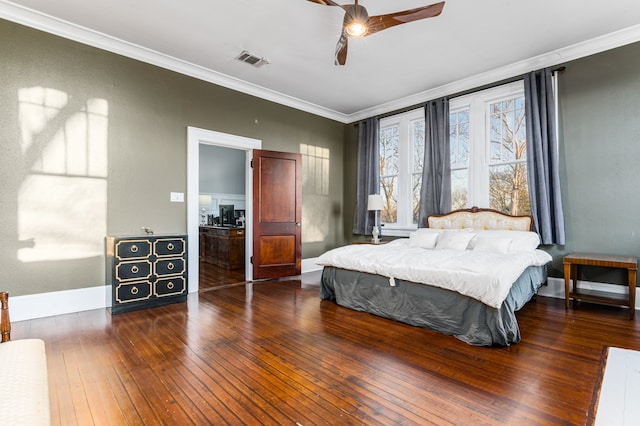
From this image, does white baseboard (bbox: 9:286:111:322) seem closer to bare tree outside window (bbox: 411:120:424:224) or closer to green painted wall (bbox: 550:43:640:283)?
bare tree outside window (bbox: 411:120:424:224)

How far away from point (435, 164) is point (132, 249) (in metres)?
4.37

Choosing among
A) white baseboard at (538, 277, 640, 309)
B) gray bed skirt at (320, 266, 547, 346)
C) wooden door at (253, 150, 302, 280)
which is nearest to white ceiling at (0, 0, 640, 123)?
wooden door at (253, 150, 302, 280)

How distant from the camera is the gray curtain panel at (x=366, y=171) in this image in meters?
5.87

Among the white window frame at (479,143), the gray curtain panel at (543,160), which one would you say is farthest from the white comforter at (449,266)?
the white window frame at (479,143)

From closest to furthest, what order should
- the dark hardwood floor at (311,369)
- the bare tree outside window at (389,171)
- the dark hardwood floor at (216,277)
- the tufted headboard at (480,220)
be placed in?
the dark hardwood floor at (311,369)
the tufted headboard at (480,220)
the dark hardwood floor at (216,277)
the bare tree outside window at (389,171)

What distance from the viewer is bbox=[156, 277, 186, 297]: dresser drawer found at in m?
3.62

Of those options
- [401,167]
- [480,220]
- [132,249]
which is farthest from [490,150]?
[132,249]

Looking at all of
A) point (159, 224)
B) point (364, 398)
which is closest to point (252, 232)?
point (159, 224)

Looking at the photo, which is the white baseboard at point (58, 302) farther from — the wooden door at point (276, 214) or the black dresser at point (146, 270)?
the wooden door at point (276, 214)

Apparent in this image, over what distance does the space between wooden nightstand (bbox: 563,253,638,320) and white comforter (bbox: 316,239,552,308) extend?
0.28 meters

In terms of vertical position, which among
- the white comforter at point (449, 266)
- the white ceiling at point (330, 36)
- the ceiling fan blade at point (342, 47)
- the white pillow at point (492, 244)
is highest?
the white ceiling at point (330, 36)

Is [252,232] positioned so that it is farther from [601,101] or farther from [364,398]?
[601,101]

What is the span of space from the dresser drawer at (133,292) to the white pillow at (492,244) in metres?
3.91

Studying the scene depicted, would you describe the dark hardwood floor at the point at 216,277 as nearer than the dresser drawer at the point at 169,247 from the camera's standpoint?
No
